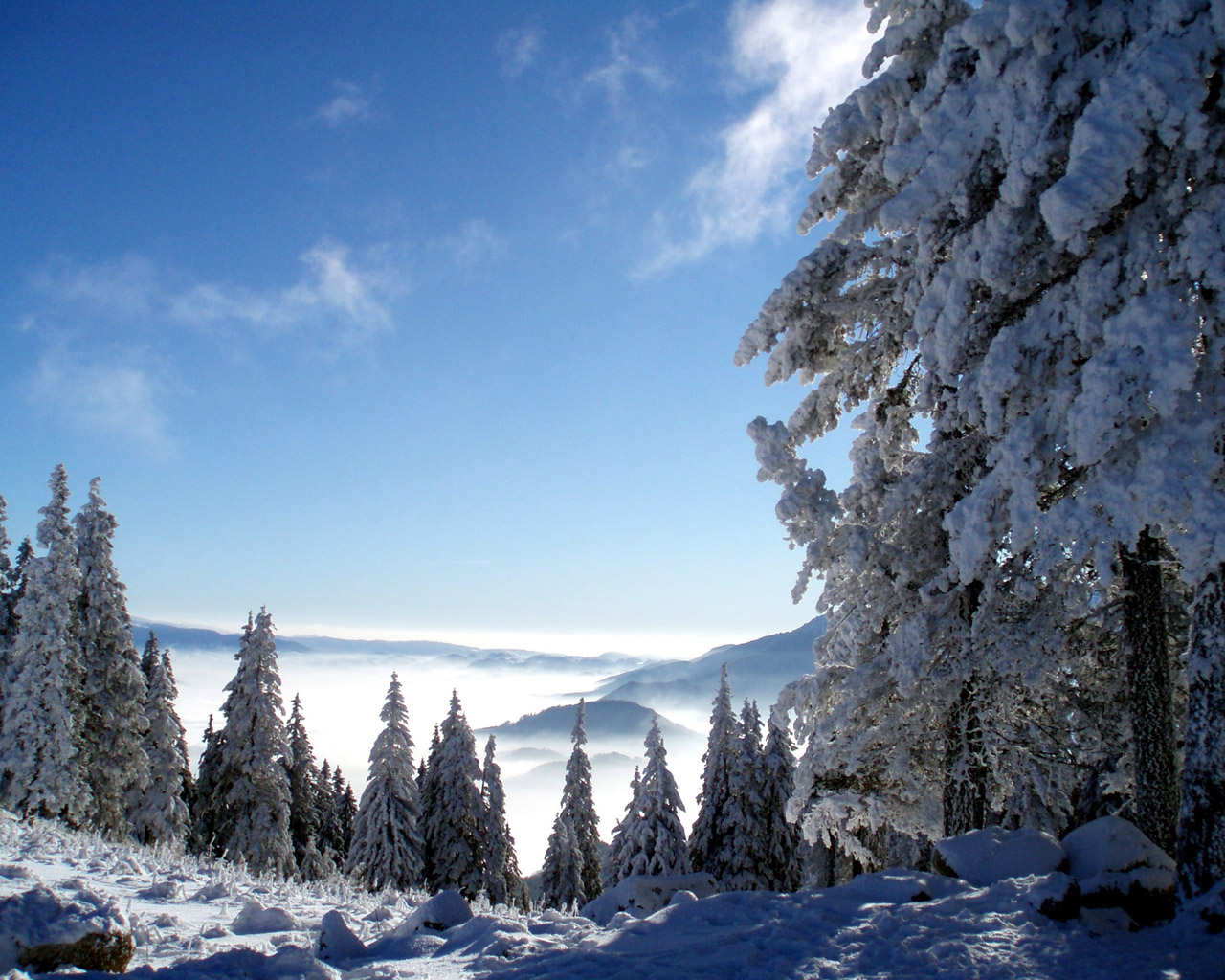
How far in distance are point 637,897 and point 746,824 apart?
2495cm

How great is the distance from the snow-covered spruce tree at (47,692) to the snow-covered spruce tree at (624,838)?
20.3 meters

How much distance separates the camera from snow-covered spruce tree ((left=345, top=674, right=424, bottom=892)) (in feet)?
104

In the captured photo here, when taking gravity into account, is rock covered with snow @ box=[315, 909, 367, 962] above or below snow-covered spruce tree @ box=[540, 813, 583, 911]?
above

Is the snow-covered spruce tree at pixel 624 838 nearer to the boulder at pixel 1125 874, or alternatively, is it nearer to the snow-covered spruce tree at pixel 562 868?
the snow-covered spruce tree at pixel 562 868

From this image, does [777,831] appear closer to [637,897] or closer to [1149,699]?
[637,897]

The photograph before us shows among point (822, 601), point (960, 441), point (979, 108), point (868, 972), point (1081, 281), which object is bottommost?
point (868, 972)

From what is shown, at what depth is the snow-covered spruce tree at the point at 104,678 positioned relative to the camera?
90.4 feet

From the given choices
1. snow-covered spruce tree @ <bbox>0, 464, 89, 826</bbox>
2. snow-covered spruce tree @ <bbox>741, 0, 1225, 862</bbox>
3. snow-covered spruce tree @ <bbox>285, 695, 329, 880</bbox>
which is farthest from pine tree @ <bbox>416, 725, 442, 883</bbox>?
snow-covered spruce tree @ <bbox>741, 0, 1225, 862</bbox>

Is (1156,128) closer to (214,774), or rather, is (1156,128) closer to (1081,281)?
(1081,281)

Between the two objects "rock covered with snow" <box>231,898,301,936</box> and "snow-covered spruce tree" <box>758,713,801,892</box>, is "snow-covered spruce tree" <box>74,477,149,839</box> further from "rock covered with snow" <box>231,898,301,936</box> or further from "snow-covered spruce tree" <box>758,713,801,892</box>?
"snow-covered spruce tree" <box>758,713,801,892</box>

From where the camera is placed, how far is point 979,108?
8.38 m

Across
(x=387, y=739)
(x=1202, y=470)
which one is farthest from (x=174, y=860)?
(x=387, y=739)

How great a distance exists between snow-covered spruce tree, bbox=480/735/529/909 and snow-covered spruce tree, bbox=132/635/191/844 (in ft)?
43.2

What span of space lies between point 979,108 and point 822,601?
23.1 ft
